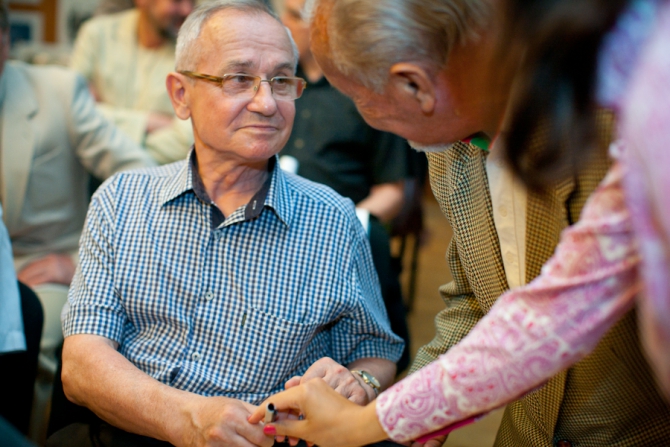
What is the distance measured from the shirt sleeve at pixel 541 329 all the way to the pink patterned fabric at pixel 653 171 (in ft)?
0.25

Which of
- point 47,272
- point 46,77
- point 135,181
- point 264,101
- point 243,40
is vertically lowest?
point 47,272

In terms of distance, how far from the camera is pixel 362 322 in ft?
5.26

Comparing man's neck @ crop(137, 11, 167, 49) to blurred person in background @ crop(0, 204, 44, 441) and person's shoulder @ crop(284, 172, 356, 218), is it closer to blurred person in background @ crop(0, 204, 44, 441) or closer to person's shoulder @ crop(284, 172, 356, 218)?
blurred person in background @ crop(0, 204, 44, 441)

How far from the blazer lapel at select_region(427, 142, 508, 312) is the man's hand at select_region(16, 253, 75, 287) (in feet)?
5.22

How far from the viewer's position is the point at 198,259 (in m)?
1.58

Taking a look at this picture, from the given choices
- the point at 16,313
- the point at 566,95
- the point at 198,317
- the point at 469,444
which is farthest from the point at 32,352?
the point at 566,95

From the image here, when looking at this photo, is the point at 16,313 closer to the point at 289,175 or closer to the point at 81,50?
the point at 289,175

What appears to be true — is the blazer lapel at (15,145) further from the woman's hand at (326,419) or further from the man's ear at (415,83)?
the man's ear at (415,83)

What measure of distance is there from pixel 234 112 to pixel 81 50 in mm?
2348

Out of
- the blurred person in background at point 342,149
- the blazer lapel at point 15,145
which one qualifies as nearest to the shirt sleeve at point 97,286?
the blazer lapel at point 15,145

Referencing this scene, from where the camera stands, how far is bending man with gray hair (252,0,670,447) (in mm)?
976

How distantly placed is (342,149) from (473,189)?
1.80 metres

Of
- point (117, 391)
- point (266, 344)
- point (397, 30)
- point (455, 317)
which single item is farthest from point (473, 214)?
point (117, 391)

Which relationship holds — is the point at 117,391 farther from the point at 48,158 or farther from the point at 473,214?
the point at 48,158
